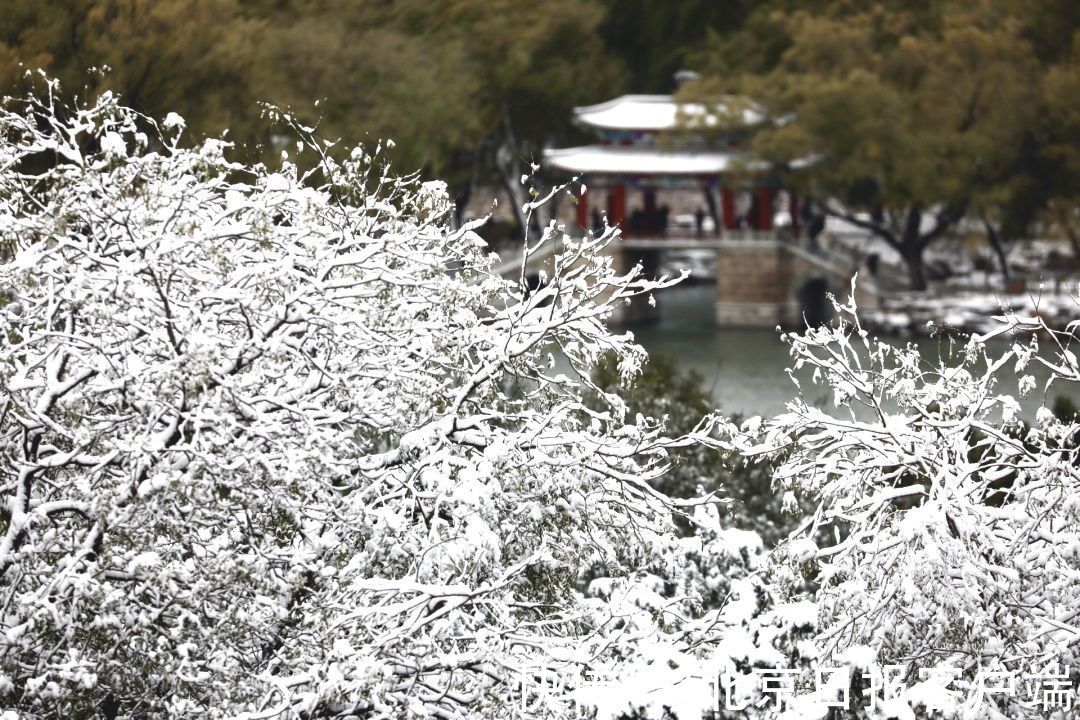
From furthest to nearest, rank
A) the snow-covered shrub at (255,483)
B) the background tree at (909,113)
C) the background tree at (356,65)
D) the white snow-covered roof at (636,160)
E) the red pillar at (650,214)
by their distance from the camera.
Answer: the red pillar at (650,214), the white snow-covered roof at (636,160), the background tree at (909,113), the background tree at (356,65), the snow-covered shrub at (255,483)

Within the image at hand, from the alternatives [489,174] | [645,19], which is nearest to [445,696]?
[489,174]

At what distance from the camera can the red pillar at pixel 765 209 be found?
123 ft

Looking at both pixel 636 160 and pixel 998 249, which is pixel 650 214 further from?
pixel 998 249

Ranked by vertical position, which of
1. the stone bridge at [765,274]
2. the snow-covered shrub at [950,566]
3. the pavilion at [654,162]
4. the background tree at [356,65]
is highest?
the snow-covered shrub at [950,566]

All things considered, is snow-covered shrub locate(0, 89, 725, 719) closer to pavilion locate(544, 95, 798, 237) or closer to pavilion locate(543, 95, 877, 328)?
pavilion locate(543, 95, 877, 328)

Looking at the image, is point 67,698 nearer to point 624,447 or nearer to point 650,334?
point 624,447

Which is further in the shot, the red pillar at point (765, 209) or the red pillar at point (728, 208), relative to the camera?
the red pillar at point (728, 208)

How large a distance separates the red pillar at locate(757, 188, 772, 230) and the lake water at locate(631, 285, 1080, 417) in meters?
2.33

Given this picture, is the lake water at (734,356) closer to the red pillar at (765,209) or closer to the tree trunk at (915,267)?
the red pillar at (765,209)

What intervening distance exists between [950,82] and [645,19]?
11.3m

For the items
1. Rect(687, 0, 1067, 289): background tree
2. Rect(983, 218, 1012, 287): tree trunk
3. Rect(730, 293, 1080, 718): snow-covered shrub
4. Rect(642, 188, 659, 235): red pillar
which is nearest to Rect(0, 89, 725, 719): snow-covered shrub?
Rect(730, 293, 1080, 718): snow-covered shrub

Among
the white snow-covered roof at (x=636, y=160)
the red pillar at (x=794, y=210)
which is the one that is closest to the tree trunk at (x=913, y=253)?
the red pillar at (x=794, y=210)

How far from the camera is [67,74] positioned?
20.6 m

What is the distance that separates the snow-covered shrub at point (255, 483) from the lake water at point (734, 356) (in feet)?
38.5
